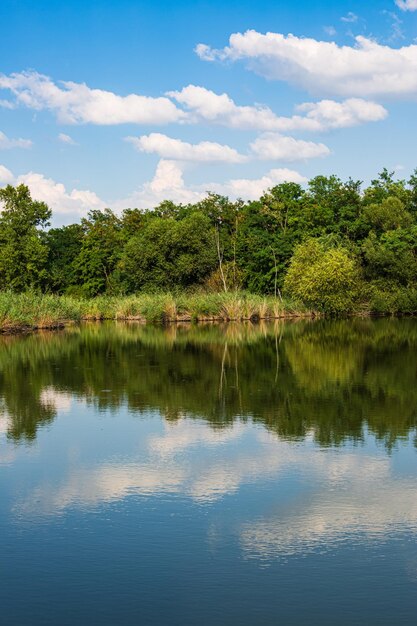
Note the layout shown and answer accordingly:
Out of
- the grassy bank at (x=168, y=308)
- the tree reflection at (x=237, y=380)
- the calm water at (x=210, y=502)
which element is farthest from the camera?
the grassy bank at (x=168, y=308)

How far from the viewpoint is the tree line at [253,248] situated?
5062 cm

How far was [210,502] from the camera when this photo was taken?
807 centimetres

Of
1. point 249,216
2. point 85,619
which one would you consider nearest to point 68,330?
point 249,216

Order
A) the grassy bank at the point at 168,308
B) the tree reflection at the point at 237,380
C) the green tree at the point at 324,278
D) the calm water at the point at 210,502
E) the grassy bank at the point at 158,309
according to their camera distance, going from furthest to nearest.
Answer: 1. the green tree at the point at 324,278
2. the grassy bank at the point at 158,309
3. the grassy bank at the point at 168,308
4. the tree reflection at the point at 237,380
5. the calm water at the point at 210,502

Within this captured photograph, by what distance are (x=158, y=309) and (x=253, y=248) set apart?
14655mm

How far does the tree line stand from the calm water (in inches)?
1297

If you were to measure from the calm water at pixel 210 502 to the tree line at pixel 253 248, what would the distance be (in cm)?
3295

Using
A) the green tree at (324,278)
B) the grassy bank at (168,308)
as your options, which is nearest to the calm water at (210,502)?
the grassy bank at (168,308)

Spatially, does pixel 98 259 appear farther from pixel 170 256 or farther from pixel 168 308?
pixel 168 308

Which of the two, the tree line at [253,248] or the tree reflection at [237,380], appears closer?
the tree reflection at [237,380]

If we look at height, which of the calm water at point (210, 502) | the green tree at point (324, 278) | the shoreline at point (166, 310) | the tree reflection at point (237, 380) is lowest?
the calm water at point (210, 502)

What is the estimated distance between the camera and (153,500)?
8.16 metres

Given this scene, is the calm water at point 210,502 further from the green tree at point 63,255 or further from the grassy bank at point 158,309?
the green tree at point 63,255

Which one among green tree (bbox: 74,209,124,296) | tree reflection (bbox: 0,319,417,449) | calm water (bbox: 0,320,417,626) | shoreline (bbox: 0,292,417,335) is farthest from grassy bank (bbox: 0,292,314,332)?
calm water (bbox: 0,320,417,626)
